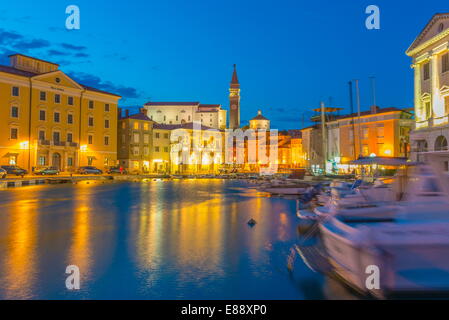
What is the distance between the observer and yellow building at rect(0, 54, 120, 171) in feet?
172

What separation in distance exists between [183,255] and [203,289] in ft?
8.81

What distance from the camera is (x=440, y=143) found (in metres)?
35.2

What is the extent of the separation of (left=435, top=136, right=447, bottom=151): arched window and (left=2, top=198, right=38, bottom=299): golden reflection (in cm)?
3505

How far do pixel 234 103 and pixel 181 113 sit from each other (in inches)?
1022

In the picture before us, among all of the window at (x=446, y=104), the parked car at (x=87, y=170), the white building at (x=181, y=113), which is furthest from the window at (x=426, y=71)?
the white building at (x=181, y=113)

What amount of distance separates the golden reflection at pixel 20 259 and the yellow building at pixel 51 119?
44093 mm

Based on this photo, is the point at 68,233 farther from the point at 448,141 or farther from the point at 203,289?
the point at 448,141

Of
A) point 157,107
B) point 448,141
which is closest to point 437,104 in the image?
point 448,141

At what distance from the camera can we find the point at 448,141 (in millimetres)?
32906

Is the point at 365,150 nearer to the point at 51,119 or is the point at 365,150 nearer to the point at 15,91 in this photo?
the point at 51,119

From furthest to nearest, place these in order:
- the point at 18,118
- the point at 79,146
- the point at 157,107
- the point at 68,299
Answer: the point at 157,107 < the point at 79,146 < the point at 18,118 < the point at 68,299

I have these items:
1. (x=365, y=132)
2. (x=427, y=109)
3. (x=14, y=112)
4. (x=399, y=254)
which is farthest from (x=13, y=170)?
(x=365, y=132)

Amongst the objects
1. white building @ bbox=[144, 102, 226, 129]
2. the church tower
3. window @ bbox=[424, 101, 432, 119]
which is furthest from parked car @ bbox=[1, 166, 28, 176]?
the church tower

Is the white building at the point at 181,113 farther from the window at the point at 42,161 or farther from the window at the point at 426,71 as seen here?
the window at the point at 426,71
